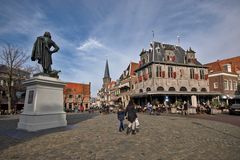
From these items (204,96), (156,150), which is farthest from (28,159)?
(204,96)

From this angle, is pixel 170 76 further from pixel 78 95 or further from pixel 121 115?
pixel 78 95

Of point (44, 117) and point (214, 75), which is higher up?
point (214, 75)

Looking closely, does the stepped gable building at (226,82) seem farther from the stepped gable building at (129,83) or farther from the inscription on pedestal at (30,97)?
the inscription on pedestal at (30,97)

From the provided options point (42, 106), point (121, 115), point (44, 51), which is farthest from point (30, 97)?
point (121, 115)

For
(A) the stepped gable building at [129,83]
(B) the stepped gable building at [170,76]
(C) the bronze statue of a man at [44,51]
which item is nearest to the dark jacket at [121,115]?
(C) the bronze statue of a man at [44,51]

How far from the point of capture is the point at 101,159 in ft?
14.7

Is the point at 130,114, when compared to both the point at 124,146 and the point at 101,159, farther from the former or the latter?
the point at 101,159

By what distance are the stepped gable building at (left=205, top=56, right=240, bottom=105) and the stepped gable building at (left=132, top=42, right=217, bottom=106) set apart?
4720 millimetres

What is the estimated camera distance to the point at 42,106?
9.09 meters

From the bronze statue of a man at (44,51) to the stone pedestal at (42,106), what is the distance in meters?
1.08

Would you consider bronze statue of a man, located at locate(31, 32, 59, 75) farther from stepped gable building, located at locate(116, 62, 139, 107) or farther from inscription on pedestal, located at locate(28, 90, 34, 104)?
stepped gable building, located at locate(116, 62, 139, 107)

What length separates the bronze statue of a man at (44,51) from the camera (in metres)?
10.0

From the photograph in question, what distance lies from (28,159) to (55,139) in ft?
7.16

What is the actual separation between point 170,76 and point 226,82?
15068 mm
